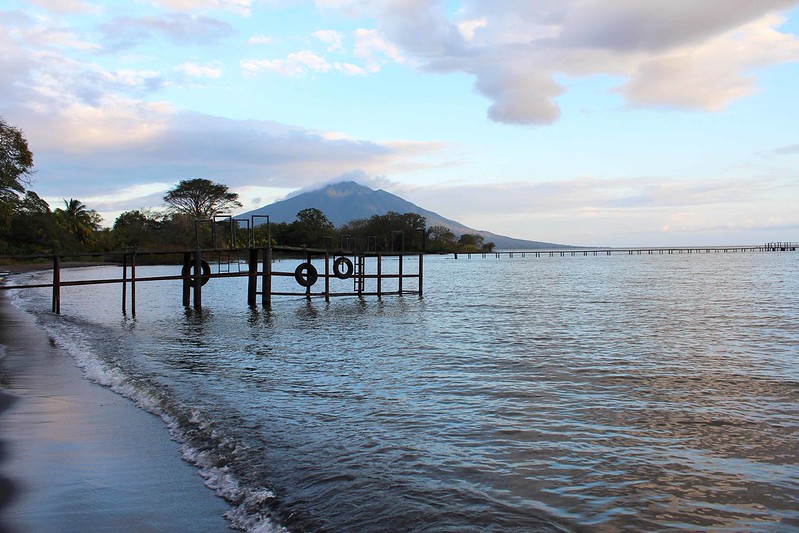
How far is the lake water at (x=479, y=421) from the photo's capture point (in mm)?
5645

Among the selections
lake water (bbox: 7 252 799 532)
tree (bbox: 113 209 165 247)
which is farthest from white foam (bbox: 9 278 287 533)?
tree (bbox: 113 209 165 247)

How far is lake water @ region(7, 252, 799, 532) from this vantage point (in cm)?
564

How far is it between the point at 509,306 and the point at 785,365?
1664 centimetres

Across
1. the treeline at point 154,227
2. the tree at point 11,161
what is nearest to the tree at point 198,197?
the treeline at point 154,227

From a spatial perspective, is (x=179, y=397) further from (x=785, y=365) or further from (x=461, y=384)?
(x=785, y=365)

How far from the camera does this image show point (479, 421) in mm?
8609

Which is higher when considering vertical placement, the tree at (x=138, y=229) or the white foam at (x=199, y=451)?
the tree at (x=138, y=229)

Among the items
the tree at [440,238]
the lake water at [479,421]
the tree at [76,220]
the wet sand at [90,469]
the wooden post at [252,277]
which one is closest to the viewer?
the wet sand at [90,469]

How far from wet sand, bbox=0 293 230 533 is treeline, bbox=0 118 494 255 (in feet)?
61.3

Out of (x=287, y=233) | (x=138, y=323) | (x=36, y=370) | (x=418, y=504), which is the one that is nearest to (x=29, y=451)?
(x=418, y=504)

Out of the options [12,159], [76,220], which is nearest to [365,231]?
[76,220]

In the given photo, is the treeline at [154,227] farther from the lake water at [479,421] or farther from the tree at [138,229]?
the lake water at [479,421]

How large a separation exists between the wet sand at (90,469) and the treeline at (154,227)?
735 inches

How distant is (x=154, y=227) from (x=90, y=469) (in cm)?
9811
